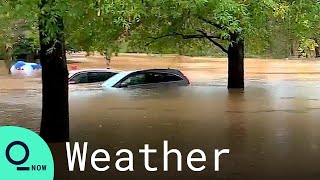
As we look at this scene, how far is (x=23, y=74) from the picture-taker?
37031 millimetres

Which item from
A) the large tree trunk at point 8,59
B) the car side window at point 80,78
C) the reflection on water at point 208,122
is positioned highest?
the large tree trunk at point 8,59

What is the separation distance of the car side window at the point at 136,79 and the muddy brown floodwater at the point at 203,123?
2.06 ft

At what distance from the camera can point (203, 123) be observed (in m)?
14.1

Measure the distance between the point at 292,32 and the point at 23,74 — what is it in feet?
74.9

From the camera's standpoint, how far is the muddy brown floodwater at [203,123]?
8.75m

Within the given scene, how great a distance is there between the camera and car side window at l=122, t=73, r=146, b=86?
21.4 meters

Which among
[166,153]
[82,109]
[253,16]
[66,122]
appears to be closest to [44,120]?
[66,122]

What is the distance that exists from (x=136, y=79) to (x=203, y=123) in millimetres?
7717

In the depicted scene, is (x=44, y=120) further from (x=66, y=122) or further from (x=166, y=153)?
(x=166, y=153)

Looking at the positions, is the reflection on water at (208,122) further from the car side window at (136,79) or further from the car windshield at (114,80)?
the car windshield at (114,80)

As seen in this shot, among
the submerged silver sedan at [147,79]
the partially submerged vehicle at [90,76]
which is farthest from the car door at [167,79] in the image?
the partially submerged vehicle at [90,76]

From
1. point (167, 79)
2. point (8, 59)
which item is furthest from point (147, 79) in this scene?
point (8, 59)

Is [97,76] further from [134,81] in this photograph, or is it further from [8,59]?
[8,59]

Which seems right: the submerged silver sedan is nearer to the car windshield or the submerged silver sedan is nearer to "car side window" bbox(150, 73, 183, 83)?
"car side window" bbox(150, 73, 183, 83)
